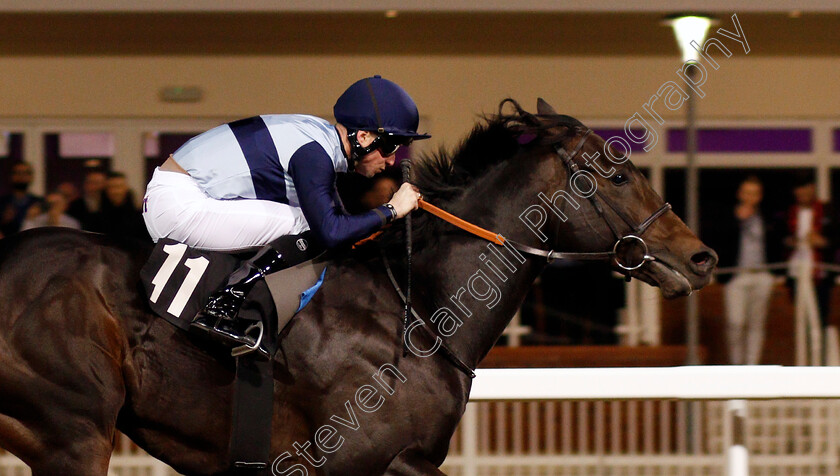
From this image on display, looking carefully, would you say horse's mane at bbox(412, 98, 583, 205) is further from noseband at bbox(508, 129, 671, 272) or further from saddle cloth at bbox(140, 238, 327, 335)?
saddle cloth at bbox(140, 238, 327, 335)

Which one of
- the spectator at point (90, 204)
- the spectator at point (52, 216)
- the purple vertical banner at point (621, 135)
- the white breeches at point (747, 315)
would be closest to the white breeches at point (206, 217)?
the spectator at point (90, 204)

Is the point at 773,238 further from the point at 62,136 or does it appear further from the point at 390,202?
the point at 62,136

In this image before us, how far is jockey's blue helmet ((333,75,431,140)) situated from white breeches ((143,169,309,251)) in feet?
1.17

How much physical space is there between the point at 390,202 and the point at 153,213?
714mm

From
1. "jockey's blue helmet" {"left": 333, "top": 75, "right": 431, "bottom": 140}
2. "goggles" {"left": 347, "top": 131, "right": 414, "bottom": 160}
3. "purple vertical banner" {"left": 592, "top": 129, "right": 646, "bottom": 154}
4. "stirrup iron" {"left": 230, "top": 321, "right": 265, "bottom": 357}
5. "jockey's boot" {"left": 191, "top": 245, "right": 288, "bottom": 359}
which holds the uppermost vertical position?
"purple vertical banner" {"left": 592, "top": 129, "right": 646, "bottom": 154}

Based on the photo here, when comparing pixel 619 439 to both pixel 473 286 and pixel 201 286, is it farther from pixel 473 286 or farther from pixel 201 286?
pixel 201 286

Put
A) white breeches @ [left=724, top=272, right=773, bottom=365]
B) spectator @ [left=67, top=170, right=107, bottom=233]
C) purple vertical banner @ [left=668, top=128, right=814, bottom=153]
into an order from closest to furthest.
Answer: white breeches @ [left=724, top=272, right=773, bottom=365] → spectator @ [left=67, top=170, right=107, bottom=233] → purple vertical banner @ [left=668, top=128, right=814, bottom=153]

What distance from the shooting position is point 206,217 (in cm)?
290

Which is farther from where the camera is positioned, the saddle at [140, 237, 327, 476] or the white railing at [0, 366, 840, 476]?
the white railing at [0, 366, 840, 476]

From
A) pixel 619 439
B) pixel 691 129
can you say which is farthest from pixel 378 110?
pixel 691 129

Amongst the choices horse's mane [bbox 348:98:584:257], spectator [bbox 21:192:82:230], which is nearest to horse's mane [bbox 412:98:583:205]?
horse's mane [bbox 348:98:584:257]

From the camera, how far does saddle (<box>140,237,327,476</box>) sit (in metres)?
2.81

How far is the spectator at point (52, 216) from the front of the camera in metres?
6.02

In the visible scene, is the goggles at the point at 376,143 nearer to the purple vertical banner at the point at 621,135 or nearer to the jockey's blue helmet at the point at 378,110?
the jockey's blue helmet at the point at 378,110
